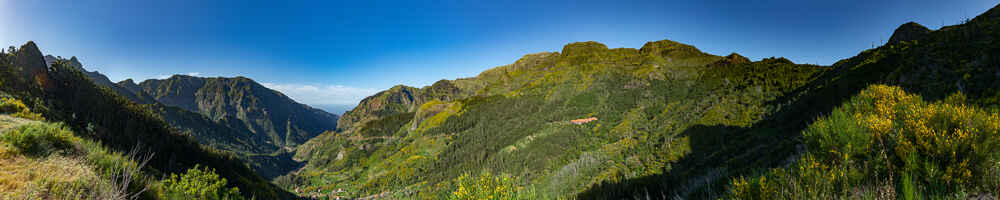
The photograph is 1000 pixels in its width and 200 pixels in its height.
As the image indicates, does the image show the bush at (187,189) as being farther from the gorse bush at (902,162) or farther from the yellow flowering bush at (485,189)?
the gorse bush at (902,162)

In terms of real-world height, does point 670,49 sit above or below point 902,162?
above

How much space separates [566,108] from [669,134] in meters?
84.9

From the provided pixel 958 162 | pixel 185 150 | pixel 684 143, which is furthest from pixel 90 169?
pixel 185 150

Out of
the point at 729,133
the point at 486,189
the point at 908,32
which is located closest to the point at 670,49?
the point at 908,32

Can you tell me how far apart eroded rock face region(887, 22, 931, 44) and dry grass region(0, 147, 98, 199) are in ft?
280

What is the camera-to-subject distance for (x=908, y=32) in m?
47.6

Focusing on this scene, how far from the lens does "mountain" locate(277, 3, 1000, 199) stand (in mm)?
4871

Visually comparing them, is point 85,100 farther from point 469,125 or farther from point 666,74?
point 666,74

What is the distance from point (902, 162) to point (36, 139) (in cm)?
2122

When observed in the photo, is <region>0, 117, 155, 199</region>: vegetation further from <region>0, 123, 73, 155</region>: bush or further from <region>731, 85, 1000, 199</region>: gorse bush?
<region>731, 85, 1000, 199</region>: gorse bush

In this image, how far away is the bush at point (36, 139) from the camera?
7.31 meters

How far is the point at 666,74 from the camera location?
135 meters

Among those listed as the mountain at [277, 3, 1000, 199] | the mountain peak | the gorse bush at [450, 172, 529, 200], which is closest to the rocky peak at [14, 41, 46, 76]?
the mountain at [277, 3, 1000, 199]

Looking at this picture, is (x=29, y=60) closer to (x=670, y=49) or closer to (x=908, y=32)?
(x=908, y=32)
